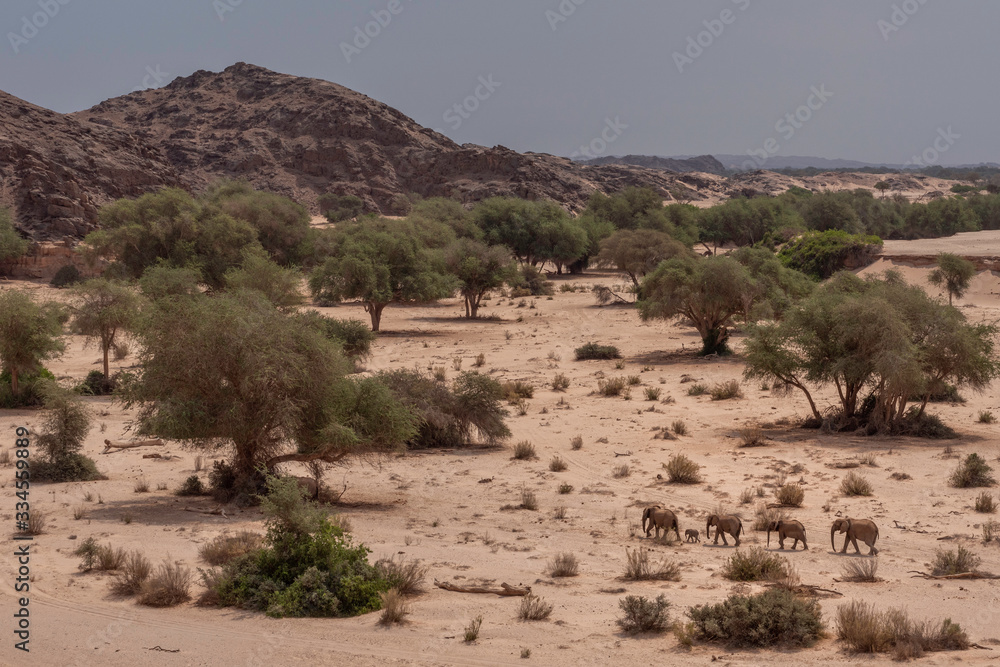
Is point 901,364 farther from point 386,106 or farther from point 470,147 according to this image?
point 386,106

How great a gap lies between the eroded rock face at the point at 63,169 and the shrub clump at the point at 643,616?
63164 millimetres

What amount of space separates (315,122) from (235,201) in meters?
62.6

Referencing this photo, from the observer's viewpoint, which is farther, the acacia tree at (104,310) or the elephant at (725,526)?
the acacia tree at (104,310)

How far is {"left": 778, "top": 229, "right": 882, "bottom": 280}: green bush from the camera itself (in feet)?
172

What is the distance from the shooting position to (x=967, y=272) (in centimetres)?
4353

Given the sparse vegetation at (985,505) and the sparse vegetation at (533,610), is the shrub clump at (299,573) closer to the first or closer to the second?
the sparse vegetation at (533,610)

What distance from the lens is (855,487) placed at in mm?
15312

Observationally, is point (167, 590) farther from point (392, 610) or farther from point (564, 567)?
point (564, 567)

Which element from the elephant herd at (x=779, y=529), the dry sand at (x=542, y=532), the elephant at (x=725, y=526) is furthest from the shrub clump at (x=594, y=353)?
the elephant at (x=725, y=526)

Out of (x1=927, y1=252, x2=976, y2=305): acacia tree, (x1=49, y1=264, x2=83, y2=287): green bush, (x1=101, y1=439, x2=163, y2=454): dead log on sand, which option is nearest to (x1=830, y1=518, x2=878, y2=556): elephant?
(x1=101, y1=439, x2=163, y2=454): dead log on sand

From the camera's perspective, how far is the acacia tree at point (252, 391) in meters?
14.1

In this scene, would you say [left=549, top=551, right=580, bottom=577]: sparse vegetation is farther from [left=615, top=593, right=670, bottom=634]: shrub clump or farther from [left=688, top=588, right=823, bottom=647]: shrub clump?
[left=688, top=588, right=823, bottom=647]: shrub clump

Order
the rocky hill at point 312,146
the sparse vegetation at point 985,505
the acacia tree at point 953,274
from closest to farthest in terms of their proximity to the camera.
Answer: the sparse vegetation at point 985,505
the acacia tree at point 953,274
the rocky hill at point 312,146

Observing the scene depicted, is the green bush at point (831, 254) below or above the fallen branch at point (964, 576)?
above
